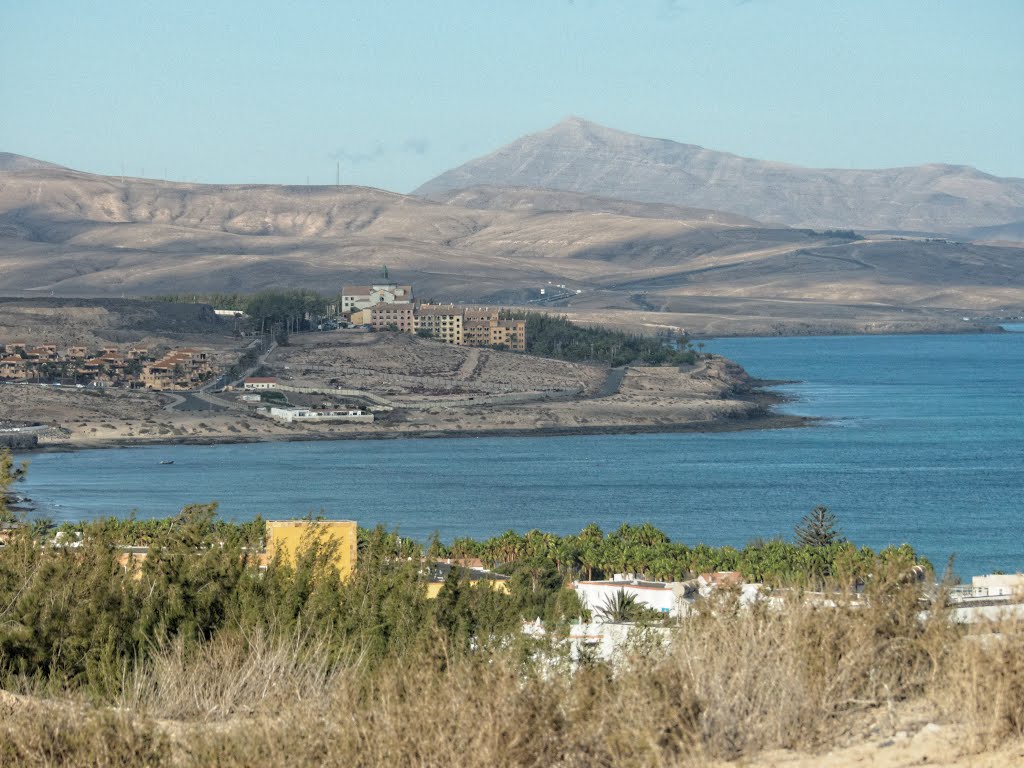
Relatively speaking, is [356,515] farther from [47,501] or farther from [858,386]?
[858,386]

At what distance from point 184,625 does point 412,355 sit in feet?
246

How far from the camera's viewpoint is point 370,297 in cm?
10994

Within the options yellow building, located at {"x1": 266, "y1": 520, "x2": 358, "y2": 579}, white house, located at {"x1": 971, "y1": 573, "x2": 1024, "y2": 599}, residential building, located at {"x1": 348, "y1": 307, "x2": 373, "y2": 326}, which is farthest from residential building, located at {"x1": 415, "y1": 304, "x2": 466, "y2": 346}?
yellow building, located at {"x1": 266, "y1": 520, "x2": 358, "y2": 579}

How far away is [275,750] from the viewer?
837 centimetres

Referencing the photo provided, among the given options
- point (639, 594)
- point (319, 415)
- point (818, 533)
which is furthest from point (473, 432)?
point (639, 594)

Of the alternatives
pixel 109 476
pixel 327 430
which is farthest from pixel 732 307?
pixel 109 476

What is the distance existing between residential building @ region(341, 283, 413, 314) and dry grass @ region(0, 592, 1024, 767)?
96828 millimetres

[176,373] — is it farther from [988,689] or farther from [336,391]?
[988,689]

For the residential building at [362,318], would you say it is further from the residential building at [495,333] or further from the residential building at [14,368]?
the residential building at [14,368]

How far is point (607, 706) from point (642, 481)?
4302 cm

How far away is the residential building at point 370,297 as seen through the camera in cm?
10838

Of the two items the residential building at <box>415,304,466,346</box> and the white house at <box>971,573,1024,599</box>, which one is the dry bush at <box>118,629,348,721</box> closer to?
the white house at <box>971,573,1024,599</box>

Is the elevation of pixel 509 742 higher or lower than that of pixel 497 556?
higher

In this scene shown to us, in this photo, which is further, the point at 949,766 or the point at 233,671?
the point at 233,671
